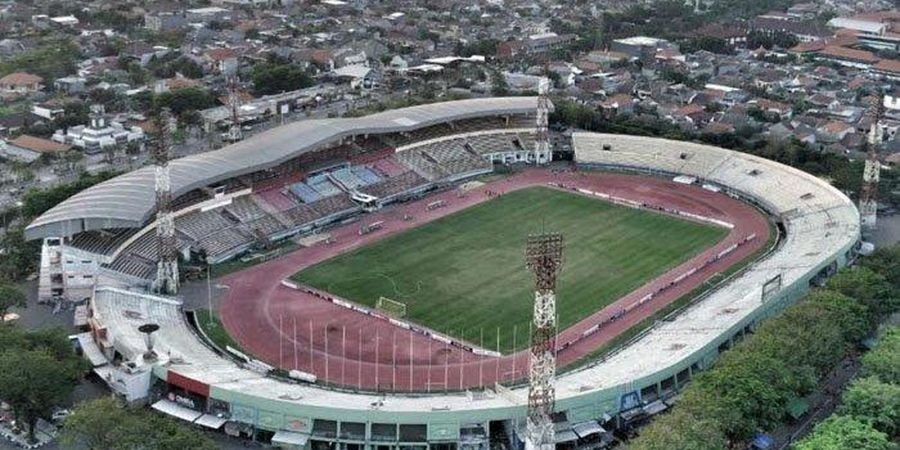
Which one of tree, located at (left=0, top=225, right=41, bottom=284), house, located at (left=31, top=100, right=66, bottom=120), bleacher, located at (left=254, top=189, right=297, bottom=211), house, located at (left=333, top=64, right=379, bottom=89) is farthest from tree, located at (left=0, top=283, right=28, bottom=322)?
house, located at (left=333, top=64, right=379, bottom=89)

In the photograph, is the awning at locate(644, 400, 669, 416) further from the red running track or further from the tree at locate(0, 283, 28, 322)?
the tree at locate(0, 283, 28, 322)

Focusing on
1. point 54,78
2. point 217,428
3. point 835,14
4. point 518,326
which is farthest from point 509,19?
point 217,428

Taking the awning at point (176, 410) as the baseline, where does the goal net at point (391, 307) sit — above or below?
above

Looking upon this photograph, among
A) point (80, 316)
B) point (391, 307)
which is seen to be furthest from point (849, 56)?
point (80, 316)

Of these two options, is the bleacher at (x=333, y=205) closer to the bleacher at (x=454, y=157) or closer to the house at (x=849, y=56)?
the bleacher at (x=454, y=157)

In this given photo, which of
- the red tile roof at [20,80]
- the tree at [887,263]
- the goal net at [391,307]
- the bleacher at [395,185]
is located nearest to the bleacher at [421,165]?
the bleacher at [395,185]

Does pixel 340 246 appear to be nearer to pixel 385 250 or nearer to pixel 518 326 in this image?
pixel 385 250
